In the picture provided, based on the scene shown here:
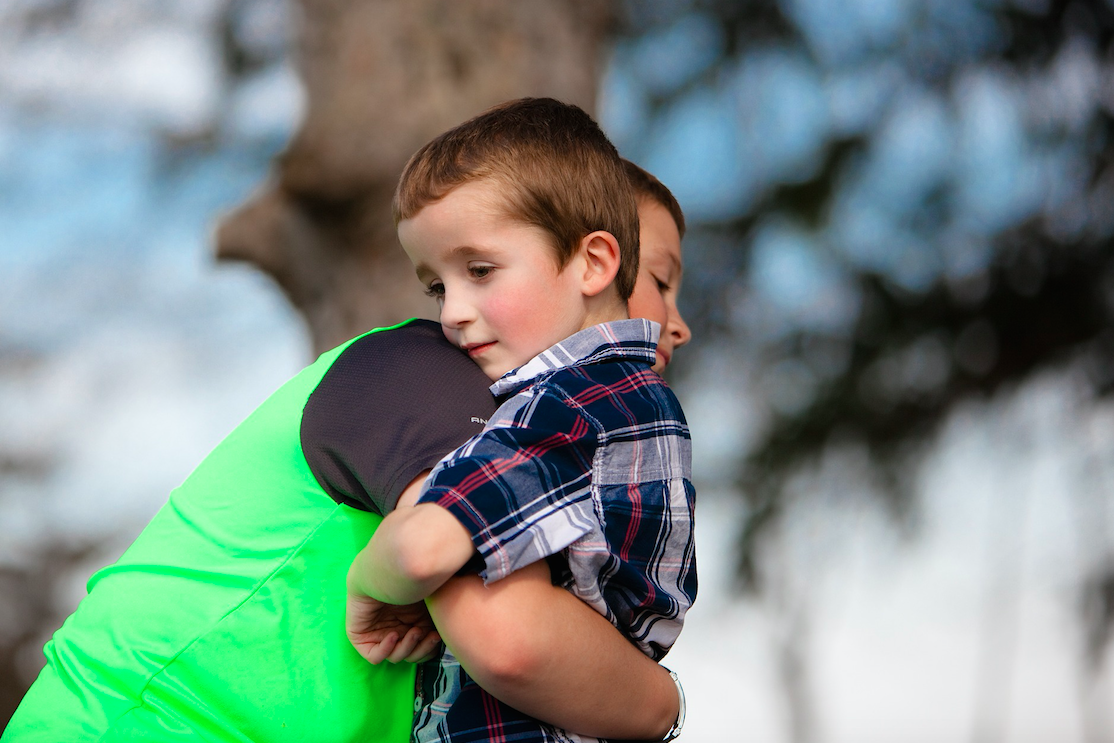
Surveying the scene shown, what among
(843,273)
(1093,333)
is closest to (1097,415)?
(1093,333)

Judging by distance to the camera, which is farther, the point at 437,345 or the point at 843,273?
the point at 843,273

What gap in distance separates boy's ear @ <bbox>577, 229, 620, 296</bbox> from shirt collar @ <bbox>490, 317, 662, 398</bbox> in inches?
2.6

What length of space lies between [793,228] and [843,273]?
384 millimetres

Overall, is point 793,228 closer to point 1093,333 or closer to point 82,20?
point 1093,333

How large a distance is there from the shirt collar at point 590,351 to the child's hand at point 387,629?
28cm

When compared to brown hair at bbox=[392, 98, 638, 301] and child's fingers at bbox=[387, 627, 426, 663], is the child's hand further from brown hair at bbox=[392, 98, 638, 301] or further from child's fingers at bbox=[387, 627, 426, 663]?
brown hair at bbox=[392, 98, 638, 301]

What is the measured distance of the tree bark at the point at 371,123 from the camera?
336cm

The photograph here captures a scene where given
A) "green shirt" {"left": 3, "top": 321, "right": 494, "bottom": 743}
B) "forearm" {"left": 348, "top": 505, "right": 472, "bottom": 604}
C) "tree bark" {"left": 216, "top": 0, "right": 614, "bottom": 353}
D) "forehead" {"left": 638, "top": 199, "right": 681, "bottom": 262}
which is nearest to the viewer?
"forearm" {"left": 348, "top": 505, "right": 472, "bottom": 604}

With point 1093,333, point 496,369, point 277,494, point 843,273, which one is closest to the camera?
point 277,494

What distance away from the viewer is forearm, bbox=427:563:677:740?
3.27 ft

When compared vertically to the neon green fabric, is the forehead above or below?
above

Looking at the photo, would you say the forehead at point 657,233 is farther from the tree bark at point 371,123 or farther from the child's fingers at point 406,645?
the tree bark at point 371,123

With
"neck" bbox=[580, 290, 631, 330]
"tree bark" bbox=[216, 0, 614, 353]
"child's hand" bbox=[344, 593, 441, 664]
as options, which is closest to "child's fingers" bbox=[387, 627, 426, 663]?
"child's hand" bbox=[344, 593, 441, 664]

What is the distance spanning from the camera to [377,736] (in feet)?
3.76
